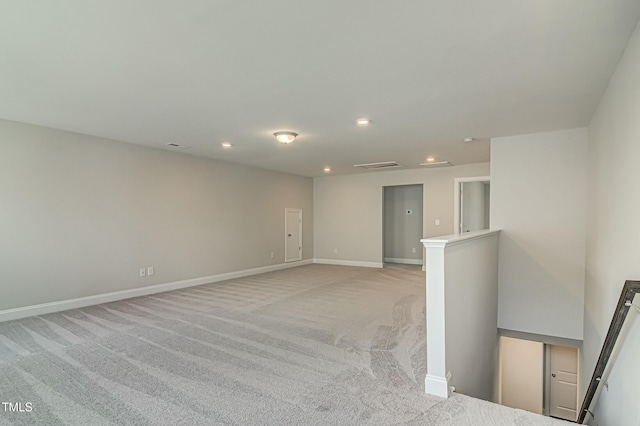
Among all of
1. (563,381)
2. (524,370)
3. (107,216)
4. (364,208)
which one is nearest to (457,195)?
(364,208)

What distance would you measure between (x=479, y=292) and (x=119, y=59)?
13.8 feet

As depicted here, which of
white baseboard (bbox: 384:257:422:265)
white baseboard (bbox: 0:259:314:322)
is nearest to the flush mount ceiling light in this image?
white baseboard (bbox: 0:259:314:322)

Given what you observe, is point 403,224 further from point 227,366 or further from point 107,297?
point 227,366

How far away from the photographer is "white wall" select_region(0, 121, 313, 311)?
13.9 ft

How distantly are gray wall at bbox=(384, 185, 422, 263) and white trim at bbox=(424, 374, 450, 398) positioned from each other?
23.8ft

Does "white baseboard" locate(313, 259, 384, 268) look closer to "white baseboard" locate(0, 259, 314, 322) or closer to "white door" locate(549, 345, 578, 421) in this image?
"white baseboard" locate(0, 259, 314, 322)

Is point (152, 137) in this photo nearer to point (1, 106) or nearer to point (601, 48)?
point (1, 106)

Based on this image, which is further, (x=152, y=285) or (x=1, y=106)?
(x=152, y=285)

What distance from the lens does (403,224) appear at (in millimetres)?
9891

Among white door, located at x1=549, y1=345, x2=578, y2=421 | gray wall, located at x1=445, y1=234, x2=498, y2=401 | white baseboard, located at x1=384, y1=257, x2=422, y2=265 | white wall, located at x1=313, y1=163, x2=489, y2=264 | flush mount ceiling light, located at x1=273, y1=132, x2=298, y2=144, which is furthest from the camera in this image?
white baseboard, located at x1=384, y1=257, x2=422, y2=265

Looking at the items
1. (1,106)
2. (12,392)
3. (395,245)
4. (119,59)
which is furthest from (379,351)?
(395,245)

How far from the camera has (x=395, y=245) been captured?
32.8 ft


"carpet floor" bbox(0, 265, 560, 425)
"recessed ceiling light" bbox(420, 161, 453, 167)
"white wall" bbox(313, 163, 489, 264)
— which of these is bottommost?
"carpet floor" bbox(0, 265, 560, 425)

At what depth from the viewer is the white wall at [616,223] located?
2.23 metres
